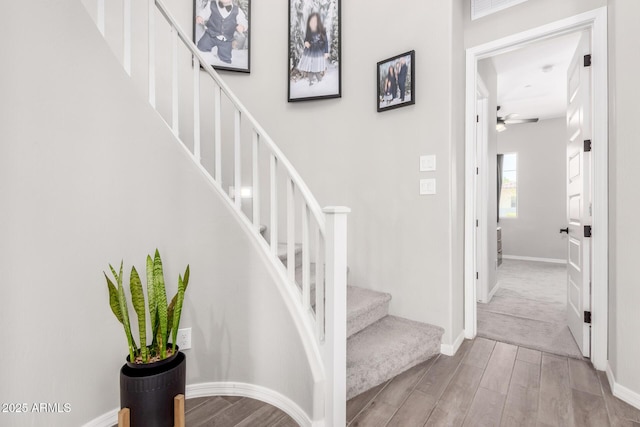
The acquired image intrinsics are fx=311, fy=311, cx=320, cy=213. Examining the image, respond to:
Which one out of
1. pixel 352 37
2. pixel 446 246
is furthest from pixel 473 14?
pixel 446 246

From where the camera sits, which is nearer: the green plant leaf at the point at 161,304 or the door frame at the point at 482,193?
the green plant leaf at the point at 161,304

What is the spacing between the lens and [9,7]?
1.27 metres

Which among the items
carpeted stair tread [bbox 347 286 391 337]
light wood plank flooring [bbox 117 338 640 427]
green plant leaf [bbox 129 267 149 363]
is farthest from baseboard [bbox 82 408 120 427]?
carpeted stair tread [bbox 347 286 391 337]

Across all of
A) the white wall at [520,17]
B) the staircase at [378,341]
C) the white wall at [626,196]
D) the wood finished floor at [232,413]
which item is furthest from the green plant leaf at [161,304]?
the white wall at [520,17]

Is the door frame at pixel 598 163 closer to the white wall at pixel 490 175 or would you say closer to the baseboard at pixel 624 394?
the baseboard at pixel 624 394

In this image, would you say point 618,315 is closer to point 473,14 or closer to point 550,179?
point 473,14

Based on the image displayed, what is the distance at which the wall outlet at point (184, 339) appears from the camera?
5.69 feet

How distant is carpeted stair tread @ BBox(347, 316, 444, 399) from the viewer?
178 cm

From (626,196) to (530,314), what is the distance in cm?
178

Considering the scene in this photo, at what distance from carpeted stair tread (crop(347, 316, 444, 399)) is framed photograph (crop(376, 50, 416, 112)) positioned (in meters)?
1.66

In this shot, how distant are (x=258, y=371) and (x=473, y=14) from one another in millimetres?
2972

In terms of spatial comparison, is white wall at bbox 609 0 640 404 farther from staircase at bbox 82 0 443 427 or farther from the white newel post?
the white newel post

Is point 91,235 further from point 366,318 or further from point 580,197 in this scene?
point 580,197

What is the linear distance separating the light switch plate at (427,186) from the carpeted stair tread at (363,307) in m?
0.85
